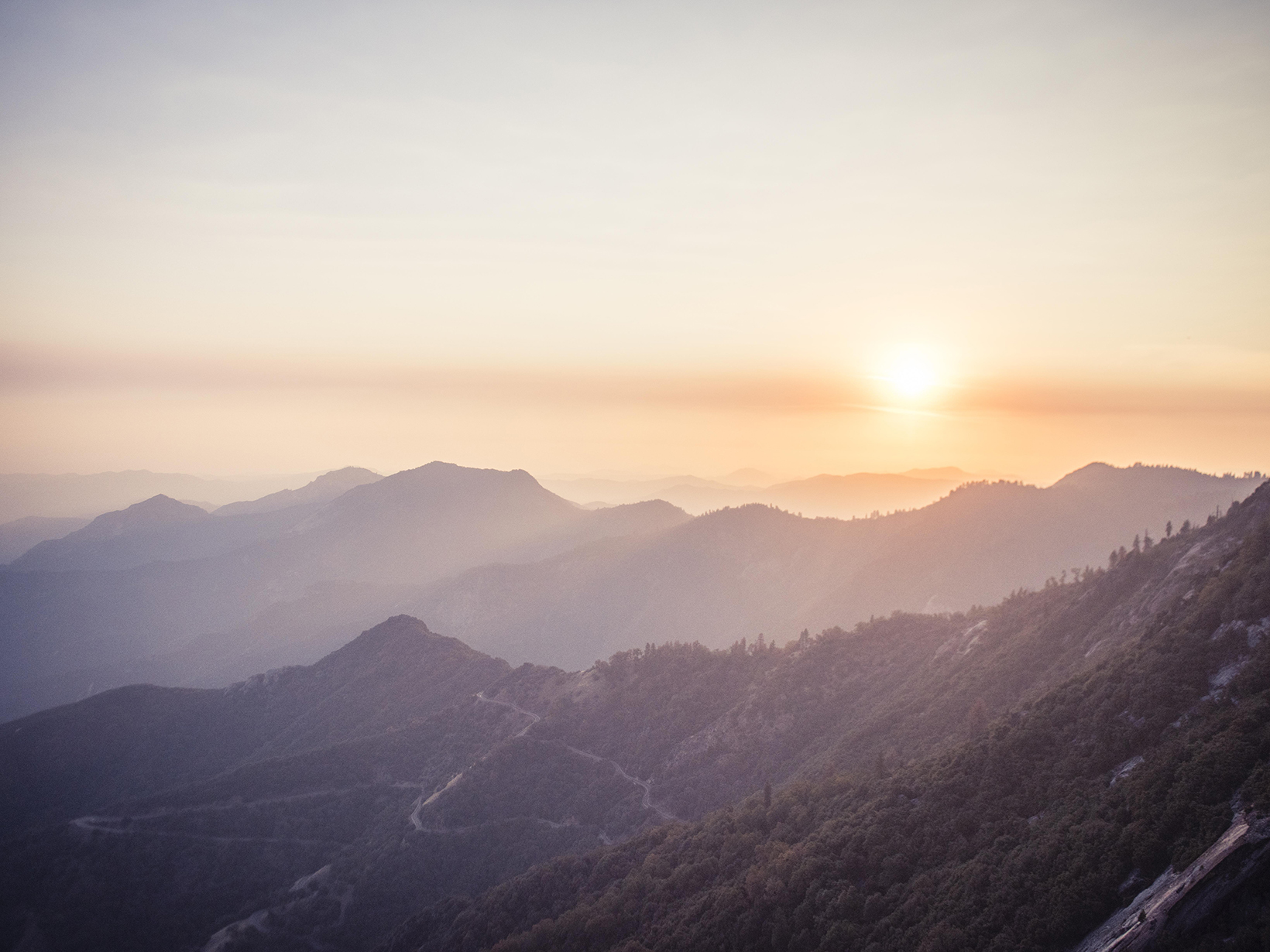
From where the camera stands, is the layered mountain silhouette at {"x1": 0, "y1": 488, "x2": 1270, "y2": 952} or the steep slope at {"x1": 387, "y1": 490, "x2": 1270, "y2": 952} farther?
the layered mountain silhouette at {"x1": 0, "y1": 488, "x2": 1270, "y2": 952}

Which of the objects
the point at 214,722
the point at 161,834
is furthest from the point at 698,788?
the point at 214,722

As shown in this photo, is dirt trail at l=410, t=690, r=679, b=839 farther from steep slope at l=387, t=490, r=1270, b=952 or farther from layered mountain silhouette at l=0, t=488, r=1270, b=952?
steep slope at l=387, t=490, r=1270, b=952

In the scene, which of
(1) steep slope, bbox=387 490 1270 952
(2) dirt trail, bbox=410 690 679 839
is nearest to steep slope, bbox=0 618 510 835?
(2) dirt trail, bbox=410 690 679 839

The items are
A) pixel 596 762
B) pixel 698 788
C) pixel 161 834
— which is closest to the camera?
pixel 161 834

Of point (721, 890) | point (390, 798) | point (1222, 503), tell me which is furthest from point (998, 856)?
point (1222, 503)

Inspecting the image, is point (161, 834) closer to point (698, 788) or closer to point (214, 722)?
point (214, 722)

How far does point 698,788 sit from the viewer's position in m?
91.0

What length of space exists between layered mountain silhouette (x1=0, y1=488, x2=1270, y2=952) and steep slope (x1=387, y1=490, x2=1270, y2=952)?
0.66 feet

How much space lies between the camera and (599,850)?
73250 mm

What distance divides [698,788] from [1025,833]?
57.2 meters

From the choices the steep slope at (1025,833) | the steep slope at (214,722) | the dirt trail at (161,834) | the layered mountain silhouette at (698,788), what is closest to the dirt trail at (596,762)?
the layered mountain silhouette at (698,788)

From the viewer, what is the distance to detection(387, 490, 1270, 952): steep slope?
30.9 m

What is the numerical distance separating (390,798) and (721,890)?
65.5 metres

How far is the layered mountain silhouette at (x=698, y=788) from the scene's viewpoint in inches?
1420
